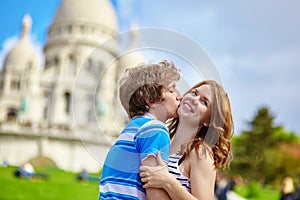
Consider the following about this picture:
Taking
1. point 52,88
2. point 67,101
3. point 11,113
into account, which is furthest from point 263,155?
point 11,113

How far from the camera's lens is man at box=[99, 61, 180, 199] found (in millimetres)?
1796

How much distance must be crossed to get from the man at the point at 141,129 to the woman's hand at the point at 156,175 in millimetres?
19

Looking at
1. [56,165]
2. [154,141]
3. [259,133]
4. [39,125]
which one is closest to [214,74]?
[154,141]

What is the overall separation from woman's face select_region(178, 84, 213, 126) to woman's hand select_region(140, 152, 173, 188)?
0.27 m

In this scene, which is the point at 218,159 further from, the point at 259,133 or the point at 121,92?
the point at 259,133

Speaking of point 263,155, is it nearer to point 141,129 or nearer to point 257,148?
point 257,148

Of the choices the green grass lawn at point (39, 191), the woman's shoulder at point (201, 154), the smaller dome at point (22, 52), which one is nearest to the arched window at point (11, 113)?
the smaller dome at point (22, 52)

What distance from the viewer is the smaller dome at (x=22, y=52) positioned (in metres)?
46.8

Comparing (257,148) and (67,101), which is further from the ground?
(67,101)

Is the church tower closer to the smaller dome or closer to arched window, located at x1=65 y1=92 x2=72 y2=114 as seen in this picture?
arched window, located at x1=65 y1=92 x2=72 y2=114

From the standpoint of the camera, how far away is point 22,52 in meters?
48.5

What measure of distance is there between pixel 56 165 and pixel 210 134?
26.6 metres

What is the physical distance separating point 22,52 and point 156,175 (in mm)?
48773

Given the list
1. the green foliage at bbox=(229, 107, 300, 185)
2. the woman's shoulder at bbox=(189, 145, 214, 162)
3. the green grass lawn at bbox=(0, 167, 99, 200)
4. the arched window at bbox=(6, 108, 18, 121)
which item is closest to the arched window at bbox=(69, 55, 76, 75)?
the arched window at bbox=(6, 108, 18, 121)
